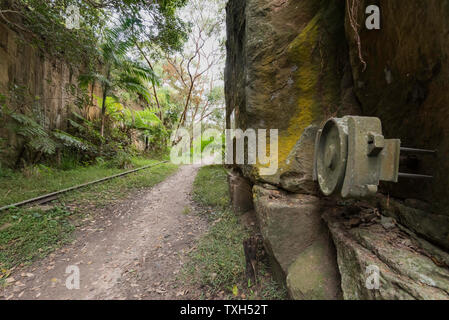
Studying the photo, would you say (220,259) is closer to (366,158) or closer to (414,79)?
(366,158)

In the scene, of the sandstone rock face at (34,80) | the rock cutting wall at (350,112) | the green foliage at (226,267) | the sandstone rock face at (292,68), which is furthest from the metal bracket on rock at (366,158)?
the sandstone rock face at (34,80)

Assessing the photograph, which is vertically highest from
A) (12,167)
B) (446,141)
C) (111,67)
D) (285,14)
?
(111,67)

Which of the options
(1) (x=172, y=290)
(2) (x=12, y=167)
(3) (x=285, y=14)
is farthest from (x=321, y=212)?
(2) (x=12, y=167)

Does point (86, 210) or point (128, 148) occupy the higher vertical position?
point (128, 148)

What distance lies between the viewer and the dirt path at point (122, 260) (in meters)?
2.36

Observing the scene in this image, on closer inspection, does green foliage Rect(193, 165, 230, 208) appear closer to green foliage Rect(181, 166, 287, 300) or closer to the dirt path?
the dirt path

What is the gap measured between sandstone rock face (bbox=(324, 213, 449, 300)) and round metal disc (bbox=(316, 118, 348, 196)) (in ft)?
1.68

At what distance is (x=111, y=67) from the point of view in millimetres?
8477

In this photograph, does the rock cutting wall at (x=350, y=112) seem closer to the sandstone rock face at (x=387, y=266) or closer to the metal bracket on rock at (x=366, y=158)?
the sandstone rock face at (x=387, y=266)

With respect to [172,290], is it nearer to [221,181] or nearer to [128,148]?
[221,181]

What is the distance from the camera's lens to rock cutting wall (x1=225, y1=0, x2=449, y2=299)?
129 cm

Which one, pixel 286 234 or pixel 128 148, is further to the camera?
pixel 128 148

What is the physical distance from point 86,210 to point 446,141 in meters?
6.06

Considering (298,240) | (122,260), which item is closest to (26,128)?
(122,260)
